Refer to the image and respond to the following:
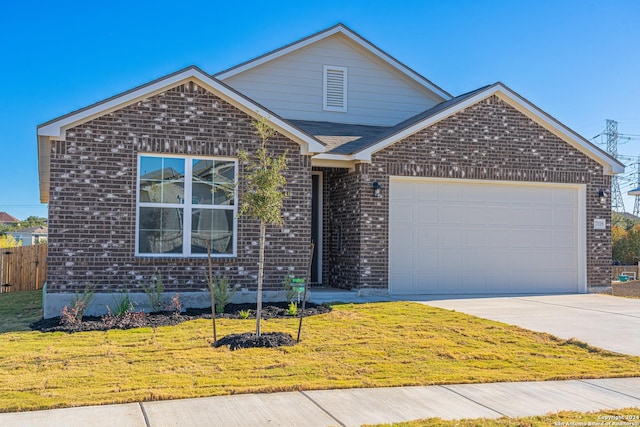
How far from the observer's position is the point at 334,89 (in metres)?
17.8

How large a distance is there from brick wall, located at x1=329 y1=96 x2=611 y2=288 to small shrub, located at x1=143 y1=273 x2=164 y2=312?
186 inches

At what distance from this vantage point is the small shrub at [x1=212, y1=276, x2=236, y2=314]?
11461 millimetres

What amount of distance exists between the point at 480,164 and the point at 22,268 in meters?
13.8

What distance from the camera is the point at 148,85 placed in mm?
11906

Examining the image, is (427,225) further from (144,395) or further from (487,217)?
(144,395)

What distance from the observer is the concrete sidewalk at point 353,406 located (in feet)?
17.8

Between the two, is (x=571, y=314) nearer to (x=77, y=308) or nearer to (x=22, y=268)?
(x=77, y=308)

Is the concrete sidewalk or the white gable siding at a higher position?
the white gable siding

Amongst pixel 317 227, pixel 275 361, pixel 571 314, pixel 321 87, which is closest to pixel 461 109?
pixel 321 87

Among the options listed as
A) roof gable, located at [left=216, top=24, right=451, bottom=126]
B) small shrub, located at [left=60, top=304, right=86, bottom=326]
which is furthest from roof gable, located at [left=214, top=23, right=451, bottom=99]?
small shrub, located at [left=60, top=304, right=86, bottom=326]

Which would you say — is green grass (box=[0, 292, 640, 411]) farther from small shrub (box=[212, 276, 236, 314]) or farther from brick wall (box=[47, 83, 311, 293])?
brick wall (box=[47, 83, 311, 293])

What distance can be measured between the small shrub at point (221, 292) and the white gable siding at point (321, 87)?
21.4ft

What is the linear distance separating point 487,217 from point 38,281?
13.6 m

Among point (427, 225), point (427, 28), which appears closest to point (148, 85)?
point (427, 225)
